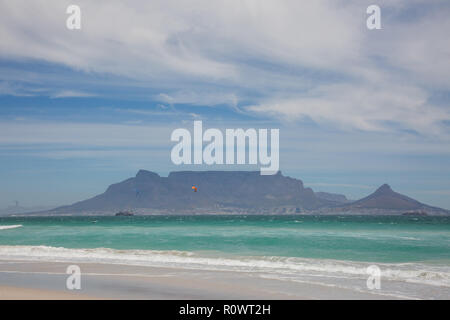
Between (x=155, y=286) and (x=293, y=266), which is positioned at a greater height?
(x=155, y=286)

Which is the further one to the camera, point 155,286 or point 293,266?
point 293,266

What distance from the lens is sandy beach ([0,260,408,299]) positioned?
10.4 meters

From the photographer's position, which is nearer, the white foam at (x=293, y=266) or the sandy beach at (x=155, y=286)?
the sandy beach at (x=155, y=286)

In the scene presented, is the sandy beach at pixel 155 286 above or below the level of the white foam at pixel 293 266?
above

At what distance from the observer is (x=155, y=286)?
11836 millimetres

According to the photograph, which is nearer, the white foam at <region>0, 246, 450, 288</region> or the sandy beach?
the sandy beach

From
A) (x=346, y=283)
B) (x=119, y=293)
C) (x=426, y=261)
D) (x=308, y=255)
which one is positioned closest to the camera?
(x=119, y=293)

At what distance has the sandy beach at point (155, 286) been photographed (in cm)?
1036

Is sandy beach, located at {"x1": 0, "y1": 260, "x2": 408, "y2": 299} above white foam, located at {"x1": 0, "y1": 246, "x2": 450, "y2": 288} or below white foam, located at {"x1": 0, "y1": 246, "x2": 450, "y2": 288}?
above
